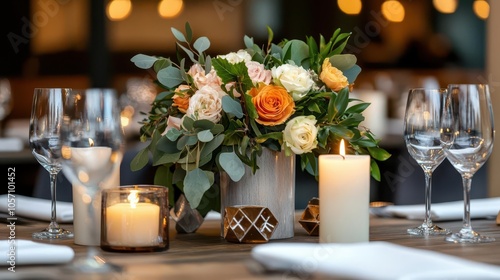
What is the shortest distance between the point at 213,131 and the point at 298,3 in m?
4.82

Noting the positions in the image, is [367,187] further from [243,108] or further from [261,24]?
[261,24]

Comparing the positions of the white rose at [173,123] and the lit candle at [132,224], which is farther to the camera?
the white rose at [173,123]

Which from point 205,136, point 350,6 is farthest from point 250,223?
point 350,6

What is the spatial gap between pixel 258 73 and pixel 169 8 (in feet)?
15.6

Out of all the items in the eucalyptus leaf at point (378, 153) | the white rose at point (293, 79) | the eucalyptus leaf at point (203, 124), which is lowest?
the eucalyptus leaf at point (378, 153)

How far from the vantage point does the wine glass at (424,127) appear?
140cm

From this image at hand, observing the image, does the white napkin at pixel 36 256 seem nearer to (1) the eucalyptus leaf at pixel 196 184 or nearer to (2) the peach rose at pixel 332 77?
(1) the eucalyptus leaf at pixel 196 184

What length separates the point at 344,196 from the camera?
4.06 feet

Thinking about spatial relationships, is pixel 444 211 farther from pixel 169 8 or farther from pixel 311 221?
pixel 169 8

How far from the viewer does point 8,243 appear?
1142 mm

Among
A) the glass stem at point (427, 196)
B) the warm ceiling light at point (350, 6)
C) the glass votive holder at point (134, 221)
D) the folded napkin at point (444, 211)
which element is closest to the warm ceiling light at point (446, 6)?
the warm ceiling light at point (350, 6)

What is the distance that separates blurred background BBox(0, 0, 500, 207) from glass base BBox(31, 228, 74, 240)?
3.61 meters

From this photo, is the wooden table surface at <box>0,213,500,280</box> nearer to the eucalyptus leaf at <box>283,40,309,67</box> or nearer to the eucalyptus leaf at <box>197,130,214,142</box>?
the eucalyptus leaf at <box>197,130,214,142</box>

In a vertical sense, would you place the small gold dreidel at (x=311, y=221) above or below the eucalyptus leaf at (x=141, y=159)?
below
